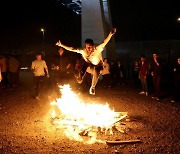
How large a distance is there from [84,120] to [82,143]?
4.36 ft

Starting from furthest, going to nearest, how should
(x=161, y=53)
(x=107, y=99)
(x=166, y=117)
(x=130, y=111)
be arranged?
1. (x=161, y=53)
2. (x=107, y=99)
3. (x=130, y=111)
4. (x=166, y=117)

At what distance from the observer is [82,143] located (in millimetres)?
6000

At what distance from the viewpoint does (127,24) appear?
38.5 m

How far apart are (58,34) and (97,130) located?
1658 inches

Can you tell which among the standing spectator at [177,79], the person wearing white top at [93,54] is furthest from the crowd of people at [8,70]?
the standing spectator at [177,79]

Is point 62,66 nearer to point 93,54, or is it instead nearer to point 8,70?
point 93,54

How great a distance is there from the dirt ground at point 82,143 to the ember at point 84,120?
0.74 feet

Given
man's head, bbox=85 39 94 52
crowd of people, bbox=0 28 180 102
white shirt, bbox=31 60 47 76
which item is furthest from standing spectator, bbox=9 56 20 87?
man's head, bbox=85 39 94 52

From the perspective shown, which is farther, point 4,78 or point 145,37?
point 145,37

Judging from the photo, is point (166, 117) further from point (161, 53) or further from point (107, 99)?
point (161, 53)

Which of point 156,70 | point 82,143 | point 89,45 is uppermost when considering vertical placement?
point 89,45

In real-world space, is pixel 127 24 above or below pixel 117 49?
above

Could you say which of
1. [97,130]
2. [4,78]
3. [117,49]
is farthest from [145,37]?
[97,130]

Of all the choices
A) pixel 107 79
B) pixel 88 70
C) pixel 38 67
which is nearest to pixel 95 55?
pixel 88 70
